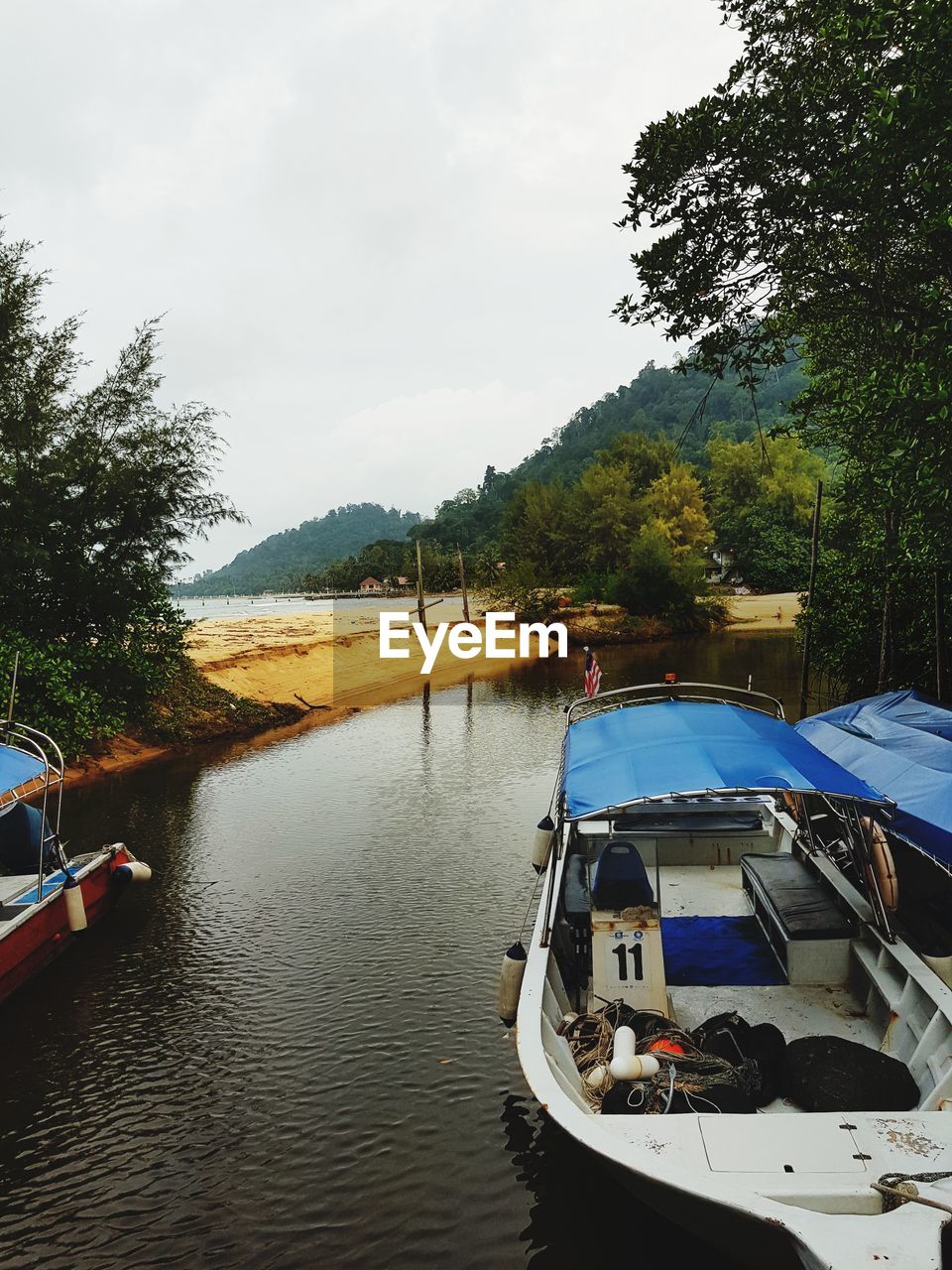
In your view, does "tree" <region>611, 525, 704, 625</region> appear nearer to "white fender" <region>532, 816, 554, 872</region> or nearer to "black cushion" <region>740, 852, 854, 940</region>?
"white fender" <region>532, 816, 554, 872</region>

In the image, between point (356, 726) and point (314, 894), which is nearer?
point (314, 894)

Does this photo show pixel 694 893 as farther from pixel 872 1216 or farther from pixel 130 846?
pixel 130 846

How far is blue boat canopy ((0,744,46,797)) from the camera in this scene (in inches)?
443

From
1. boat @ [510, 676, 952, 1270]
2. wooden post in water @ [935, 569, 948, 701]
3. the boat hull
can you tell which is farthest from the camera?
wooden post in water @ [935, 569, 948, 701]

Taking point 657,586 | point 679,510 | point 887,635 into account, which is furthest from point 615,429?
point 887,635

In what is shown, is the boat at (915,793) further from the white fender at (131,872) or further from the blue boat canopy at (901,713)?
the white fender at (131,872)

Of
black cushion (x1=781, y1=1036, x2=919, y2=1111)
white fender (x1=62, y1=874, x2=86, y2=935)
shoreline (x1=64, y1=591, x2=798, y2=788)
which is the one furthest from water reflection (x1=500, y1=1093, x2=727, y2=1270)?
shoreline (x1=64, y1=591, x2=798, y2=788)

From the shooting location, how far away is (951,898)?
8.58 m

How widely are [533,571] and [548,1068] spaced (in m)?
66.9

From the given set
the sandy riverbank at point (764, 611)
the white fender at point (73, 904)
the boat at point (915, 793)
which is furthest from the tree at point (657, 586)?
the white fender at point (73, 904)

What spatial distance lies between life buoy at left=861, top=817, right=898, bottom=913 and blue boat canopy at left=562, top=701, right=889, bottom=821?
0.76m

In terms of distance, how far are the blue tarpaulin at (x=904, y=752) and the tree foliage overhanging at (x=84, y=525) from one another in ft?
61.4

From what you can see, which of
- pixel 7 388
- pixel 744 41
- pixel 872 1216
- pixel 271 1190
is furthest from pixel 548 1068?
pixel 7 388

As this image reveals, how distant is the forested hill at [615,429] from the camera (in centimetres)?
12356
